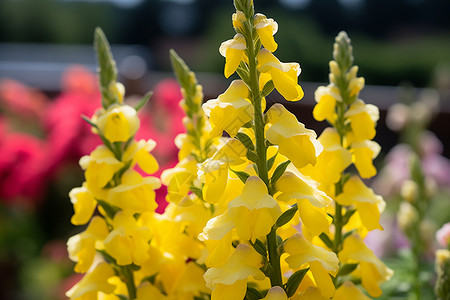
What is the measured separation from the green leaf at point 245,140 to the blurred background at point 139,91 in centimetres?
8

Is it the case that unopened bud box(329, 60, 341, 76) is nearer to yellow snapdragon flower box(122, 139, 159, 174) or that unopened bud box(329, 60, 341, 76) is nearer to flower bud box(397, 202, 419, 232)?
yellow snapdragon flower box(122, 139, 159, 174)

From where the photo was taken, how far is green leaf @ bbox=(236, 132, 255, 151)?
28cm

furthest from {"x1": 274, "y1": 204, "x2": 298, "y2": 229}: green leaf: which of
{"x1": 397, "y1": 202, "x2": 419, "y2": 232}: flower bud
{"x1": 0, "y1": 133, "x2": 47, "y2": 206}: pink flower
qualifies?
{"x1": 0, "y1": 133, "x2": 47, "y2": 206}: pink flower

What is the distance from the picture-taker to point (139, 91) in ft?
6.55

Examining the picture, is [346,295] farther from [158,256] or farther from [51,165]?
[51,165]

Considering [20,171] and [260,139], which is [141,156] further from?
[20,171]

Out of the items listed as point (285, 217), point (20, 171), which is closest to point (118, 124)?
point (285, 217)

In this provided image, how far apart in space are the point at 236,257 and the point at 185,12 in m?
9.86

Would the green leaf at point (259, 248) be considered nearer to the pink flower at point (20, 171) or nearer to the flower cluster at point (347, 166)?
the flower cluster at point (347, 166)

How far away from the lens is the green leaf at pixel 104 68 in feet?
1.20

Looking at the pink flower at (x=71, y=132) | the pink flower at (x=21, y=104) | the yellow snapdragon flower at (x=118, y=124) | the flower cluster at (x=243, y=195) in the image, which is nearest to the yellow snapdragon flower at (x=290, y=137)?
the flower cluster at (x=243, y=195)

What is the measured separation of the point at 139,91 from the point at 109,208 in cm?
Answer: 167

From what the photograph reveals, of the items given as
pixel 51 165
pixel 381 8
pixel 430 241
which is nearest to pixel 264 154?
pixel 430 241

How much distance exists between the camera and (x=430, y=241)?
25.8 inches
